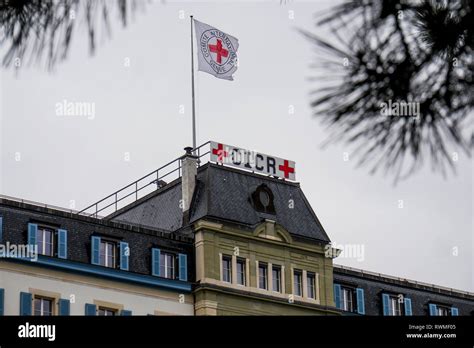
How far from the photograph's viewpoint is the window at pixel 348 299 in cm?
5884

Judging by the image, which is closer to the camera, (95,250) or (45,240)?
(45,240)

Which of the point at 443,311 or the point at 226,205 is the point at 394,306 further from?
the point at 226,205

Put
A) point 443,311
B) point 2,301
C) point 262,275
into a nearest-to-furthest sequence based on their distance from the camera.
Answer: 1. point 2,301
2. point 262,275
3. point 443,311

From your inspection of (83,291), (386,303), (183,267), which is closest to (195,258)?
(183,267)

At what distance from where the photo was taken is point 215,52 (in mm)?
60531

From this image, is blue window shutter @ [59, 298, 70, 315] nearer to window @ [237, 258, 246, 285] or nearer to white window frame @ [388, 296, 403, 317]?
window @ [237, 258, 246, 285]

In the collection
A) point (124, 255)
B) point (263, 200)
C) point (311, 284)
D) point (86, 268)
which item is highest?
point (263, 200)

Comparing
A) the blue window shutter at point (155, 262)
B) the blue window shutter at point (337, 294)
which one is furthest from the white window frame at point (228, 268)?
the blue window shutter at point (337, 294)

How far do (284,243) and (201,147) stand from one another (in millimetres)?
5380

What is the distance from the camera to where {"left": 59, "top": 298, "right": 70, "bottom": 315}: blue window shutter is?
160ft

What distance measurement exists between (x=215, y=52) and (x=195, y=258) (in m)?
11.4

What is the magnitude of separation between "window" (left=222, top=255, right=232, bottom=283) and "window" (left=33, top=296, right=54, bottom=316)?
26.4ft

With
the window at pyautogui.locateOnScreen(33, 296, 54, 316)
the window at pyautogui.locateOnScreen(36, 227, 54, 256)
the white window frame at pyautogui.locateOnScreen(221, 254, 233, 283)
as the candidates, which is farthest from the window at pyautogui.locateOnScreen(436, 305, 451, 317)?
the window at pyautogui.locateOnScreen(33, 296, 54, 316)

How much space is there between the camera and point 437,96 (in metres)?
6.07
